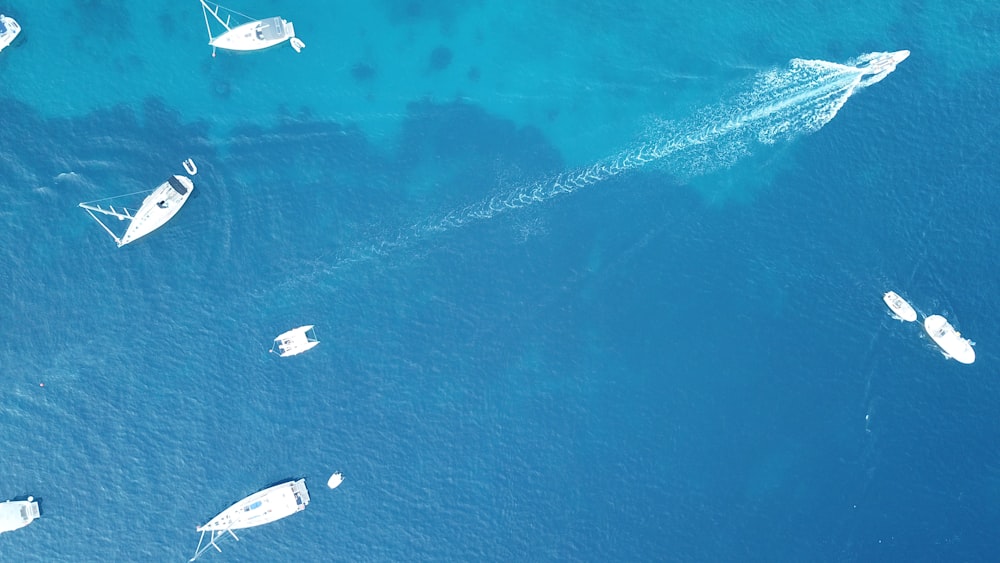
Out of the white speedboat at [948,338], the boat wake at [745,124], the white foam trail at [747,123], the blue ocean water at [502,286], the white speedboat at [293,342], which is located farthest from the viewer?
the white foam trail at [747,123]

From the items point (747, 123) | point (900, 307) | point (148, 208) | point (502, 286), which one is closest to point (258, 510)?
point (148, 208)

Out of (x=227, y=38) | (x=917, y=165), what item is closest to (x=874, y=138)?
(x=917, y=165)

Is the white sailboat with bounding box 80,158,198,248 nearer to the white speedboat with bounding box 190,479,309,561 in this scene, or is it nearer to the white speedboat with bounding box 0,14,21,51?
the white speedboat with bounding box 0,14,21,51

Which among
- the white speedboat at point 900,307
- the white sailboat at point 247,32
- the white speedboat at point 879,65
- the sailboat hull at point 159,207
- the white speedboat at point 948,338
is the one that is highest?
the white sailboat at point 247,32

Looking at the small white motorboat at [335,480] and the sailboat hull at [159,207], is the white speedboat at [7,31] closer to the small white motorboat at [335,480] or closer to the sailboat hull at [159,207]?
the sailboat hull at [159,207]

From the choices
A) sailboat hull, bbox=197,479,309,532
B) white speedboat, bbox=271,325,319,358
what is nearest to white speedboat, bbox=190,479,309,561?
sailboat hull, bbox=197,479,309,532

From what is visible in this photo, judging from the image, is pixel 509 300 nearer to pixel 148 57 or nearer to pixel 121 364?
pixel 121 364

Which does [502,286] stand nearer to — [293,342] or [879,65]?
[293,342]

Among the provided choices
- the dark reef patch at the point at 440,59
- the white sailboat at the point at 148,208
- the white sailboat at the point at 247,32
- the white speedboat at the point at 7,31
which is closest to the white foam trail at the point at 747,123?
the dark reef patch at the point at 440,59
